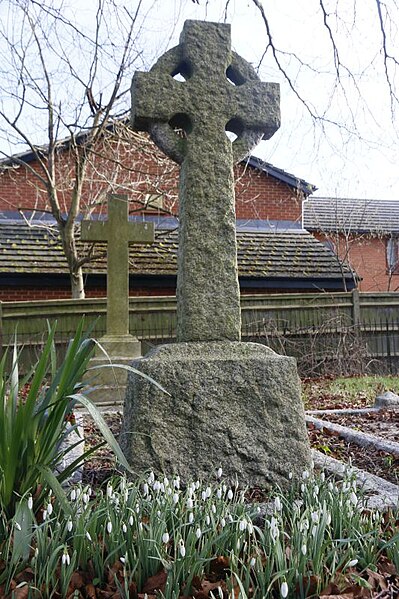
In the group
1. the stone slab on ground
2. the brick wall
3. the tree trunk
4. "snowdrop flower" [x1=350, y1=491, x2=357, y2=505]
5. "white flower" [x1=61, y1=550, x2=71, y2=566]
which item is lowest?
the stone slab on ground

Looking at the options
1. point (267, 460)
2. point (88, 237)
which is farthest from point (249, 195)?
point (267, 460)

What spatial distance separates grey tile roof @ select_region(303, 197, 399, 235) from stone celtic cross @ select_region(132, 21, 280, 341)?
16340 mm

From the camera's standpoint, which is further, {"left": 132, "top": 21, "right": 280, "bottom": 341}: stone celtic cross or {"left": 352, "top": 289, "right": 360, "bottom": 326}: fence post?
{"left": 352, "top": 289, "right": 360, "bottom": 326}: fence post

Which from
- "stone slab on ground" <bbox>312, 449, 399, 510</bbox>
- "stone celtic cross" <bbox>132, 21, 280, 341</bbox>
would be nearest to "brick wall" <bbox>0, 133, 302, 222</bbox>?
"stone celtic cross" <bbox>132, 21, 280, 341</bbox>

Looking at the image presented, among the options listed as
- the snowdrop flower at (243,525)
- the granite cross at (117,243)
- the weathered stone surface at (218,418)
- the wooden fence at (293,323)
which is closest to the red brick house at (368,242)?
the wooden fence at (293,323)

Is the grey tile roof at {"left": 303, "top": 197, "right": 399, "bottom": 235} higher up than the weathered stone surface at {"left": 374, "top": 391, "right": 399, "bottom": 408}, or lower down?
higher up

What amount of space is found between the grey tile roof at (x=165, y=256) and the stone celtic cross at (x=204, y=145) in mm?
8906

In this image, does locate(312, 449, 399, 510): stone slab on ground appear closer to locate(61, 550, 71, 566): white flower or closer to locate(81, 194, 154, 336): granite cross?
locate(61, 550, 71, 566): white flower

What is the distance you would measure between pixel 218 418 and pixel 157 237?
34.7 ft

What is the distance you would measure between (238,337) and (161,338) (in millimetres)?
7581

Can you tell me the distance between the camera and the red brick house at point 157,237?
12.6m

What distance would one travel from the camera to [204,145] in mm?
3488

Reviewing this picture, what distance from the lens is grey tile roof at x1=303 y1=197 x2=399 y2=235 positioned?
20969 millimetres

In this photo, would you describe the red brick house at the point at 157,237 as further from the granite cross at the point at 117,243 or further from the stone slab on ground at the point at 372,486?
the stone slab on ground at the point at 372,486
